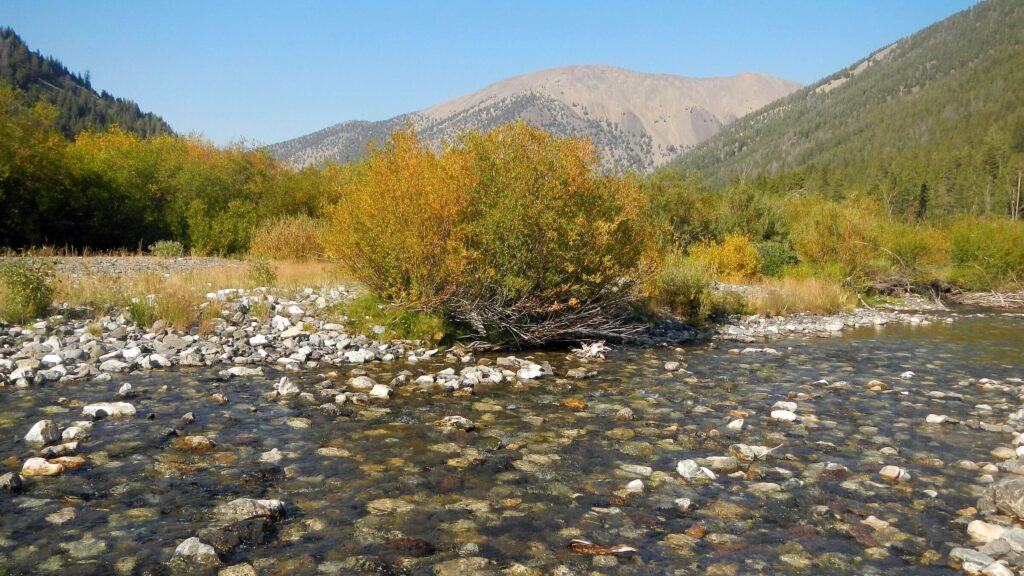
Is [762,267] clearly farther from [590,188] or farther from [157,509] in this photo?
[157,509]

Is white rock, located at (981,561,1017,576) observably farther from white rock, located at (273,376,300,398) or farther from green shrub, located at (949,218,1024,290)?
green shrub, located at (949,218,1024,290)

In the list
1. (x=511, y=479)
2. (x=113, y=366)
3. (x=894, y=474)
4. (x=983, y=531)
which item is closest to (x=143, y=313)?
(x=113, y=366)

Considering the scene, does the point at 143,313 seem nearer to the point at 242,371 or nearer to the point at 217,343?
the point at 217,343

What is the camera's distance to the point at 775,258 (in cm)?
3173

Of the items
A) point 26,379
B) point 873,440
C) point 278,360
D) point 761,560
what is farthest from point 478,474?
Answer: point 26,379

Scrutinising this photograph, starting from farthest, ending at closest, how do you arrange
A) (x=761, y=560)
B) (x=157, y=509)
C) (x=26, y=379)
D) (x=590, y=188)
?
(x=590, y=188) < (x=26, y=379) < (x=157, y=509) < (x=761, y=560)

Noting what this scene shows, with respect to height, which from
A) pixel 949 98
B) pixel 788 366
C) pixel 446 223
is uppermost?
pixel 949 98

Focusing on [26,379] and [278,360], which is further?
[278,360]

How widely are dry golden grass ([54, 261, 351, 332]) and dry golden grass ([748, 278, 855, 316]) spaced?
48.4 ft

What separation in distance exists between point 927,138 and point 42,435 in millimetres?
156407

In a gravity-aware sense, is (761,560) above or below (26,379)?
below

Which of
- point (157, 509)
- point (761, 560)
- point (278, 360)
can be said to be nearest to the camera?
point (761, 560)

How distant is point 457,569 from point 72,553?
9.91 feet

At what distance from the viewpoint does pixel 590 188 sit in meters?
14.8
